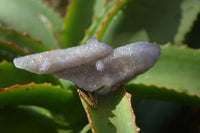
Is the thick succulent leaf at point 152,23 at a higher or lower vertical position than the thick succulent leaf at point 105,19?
lower

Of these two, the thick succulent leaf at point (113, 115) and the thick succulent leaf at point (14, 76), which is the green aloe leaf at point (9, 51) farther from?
the thick succulent leaf at point (113, 115)

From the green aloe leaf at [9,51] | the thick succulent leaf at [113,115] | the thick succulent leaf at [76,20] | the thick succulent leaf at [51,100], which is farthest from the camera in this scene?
the thick succulent leaf at [76,20]

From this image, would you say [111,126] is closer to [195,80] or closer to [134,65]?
[134,65]

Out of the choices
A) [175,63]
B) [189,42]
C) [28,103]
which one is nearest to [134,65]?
[175,63]

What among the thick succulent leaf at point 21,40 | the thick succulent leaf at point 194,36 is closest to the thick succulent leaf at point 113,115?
the thick succulent leaf at point 21,40

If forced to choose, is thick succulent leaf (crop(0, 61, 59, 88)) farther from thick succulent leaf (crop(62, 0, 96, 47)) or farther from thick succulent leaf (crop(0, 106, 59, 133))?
thick succulent leaf (crop(62, 0, 96, 47))

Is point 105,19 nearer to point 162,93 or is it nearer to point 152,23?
point 152,23

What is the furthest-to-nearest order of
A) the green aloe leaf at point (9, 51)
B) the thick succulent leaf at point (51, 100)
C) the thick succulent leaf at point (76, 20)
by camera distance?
the thick succulent leaf at point (76, 20), the green aloe leaf at point (9, 51), the thick succulent leaf at point (51, 100)

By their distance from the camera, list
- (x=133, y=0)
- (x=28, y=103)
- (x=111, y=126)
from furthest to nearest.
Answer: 1. (x=133, y=0)
2. (x=28, y=103)
3. (x=111, y=126)
